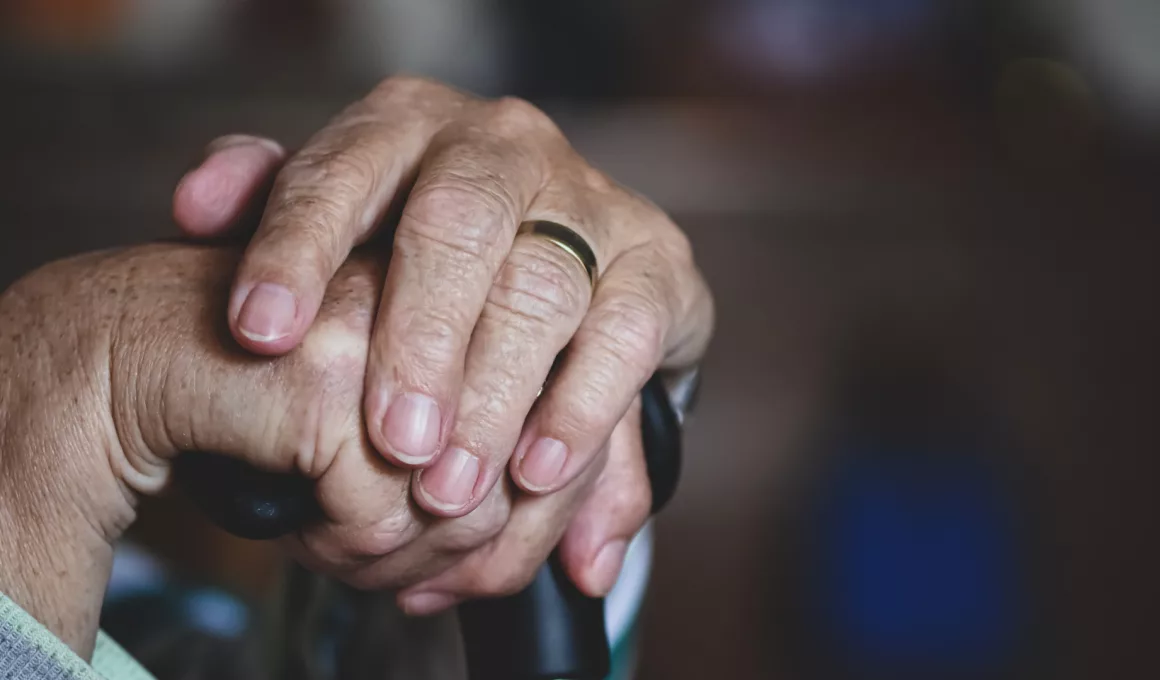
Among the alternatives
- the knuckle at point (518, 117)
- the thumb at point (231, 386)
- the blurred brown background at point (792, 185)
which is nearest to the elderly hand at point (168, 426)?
the thumb at point (231, 386)

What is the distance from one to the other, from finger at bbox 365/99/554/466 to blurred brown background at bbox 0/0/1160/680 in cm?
146

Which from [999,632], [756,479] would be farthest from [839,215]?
[999,632]

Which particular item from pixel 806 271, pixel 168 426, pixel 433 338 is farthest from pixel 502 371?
pixel 806 271

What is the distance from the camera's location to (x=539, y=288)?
1.52 ft

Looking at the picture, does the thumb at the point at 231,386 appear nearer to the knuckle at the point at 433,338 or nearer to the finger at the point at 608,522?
the knuckle at the point at 433,338

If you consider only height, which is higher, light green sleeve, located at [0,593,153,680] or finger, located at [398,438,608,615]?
light green sleeve, located at [0,593,153,680]

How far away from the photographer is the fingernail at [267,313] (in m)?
0.41

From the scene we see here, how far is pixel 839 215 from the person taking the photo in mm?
1949

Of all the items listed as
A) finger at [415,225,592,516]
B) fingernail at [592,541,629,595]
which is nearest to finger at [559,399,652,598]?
fingernail at [592,541,629,595]

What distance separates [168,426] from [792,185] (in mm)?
1658

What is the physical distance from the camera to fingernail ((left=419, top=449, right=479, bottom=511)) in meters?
0.44

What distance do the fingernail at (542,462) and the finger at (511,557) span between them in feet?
0.08

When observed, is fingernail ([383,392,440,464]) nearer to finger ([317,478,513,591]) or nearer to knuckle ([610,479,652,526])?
finger ([317,478,513,591])

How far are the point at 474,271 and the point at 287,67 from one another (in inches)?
71.7
